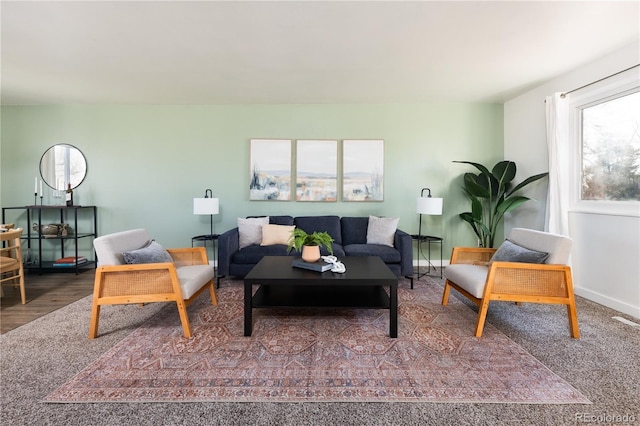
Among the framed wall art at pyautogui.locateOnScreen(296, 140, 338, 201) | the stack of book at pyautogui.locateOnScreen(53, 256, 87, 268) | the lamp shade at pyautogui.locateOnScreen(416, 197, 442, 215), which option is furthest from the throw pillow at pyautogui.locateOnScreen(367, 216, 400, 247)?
the stack of book at pyautogui.locateOnScreen(53, 256, 87, 268)

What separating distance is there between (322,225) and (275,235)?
78 cm

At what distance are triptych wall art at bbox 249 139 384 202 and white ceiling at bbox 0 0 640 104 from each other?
0.84 m

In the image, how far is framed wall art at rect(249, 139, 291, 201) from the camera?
4531mm

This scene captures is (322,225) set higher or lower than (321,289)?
higher

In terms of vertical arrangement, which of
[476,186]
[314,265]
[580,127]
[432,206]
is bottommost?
[314,265]

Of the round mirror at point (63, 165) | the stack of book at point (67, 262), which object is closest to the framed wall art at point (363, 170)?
the stack of book at point (67, 262)

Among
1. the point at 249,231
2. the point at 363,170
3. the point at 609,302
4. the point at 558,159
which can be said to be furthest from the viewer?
the point at 363,170

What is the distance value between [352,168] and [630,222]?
10.8ft

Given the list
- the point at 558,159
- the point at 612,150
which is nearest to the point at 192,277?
the point at 558,159

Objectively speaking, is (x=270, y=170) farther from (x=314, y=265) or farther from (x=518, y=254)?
(x=518, y=254)

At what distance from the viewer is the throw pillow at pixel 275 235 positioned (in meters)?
3.90

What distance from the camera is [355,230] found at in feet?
13.9

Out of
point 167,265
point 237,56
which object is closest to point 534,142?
point 237,56

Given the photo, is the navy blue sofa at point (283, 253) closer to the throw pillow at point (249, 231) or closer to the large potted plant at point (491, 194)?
the throw pillow at point (249, 231)
